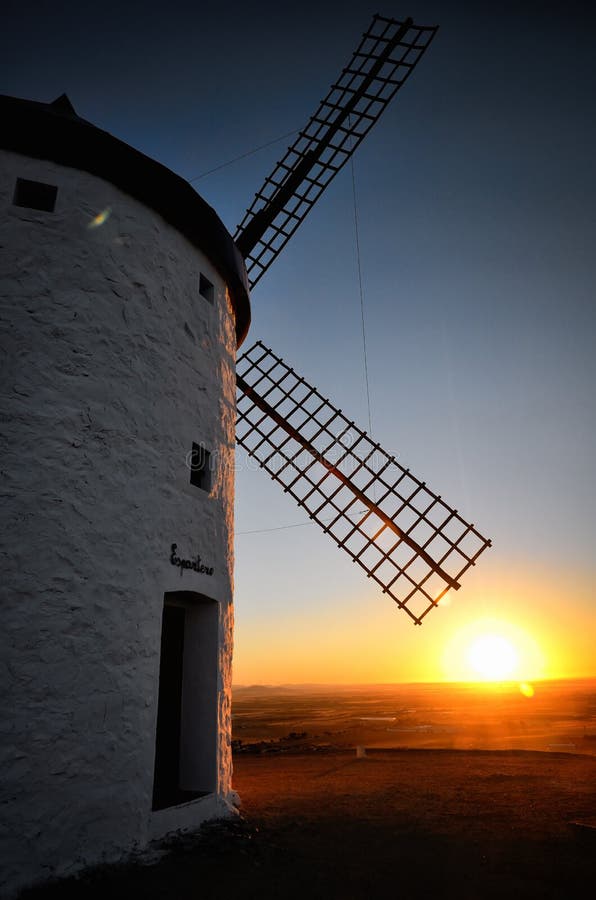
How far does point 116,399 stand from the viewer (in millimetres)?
6102

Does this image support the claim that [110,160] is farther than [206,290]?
No

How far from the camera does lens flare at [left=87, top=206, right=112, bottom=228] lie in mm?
6391

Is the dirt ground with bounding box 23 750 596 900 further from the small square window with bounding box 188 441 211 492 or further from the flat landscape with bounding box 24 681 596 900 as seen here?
the small square window with bounding box 188 441 211 492

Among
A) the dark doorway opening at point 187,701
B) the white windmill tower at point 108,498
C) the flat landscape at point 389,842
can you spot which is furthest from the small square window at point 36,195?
the flat landscape at point 389,842

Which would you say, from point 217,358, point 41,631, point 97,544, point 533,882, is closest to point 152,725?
point 41,631

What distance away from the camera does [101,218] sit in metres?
6.49

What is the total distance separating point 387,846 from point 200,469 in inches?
195

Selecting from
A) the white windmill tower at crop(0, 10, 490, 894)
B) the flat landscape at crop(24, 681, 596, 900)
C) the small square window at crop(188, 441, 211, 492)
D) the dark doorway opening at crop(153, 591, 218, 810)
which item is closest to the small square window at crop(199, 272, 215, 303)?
the white windmill tower at crop(0, 10, 490, 894)

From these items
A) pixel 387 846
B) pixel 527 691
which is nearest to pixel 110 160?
A: pixel 387 846

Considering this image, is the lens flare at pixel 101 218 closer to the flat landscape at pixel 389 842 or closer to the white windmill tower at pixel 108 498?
the white windmill tower at pixel 108 498

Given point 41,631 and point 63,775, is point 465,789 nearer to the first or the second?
point 63,775

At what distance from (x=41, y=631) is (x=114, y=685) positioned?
0.91 metres

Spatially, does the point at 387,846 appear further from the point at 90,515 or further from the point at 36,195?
the point at 36,195

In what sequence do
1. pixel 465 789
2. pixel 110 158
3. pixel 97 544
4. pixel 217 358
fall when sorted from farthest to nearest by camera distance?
pixel 465 789 < pixel 217 358 < pixel 110 158 < pixel 97 544
